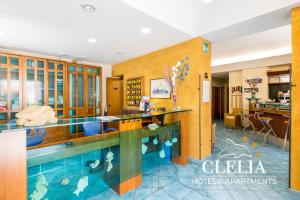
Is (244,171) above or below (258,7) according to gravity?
below

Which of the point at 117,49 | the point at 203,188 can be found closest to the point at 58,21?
the point at 117,49

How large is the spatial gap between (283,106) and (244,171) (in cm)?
278

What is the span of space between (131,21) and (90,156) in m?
2.20

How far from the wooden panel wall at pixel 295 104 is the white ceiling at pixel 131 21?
11.7 inches

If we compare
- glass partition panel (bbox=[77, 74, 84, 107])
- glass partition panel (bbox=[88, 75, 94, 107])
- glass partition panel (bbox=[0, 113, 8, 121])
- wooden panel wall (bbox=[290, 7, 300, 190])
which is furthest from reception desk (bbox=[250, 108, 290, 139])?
glass partition panel (bbox=[0, 113, 8, 121])

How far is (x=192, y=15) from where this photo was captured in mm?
2920

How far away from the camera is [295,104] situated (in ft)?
6.84

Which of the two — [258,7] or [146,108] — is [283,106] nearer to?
[258,7]

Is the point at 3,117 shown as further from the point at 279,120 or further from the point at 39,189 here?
the point at 279,120

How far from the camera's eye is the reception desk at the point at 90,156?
1.28 m

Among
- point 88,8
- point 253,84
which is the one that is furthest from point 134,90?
point 253,84

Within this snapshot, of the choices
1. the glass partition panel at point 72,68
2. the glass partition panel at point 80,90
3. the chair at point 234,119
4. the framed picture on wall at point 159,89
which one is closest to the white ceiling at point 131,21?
the glass partition panel at point 72,68

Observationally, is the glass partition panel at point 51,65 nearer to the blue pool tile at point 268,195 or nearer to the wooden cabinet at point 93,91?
the wooden cabinet at point 93,91

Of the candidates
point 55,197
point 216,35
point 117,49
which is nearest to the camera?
point 55,197
